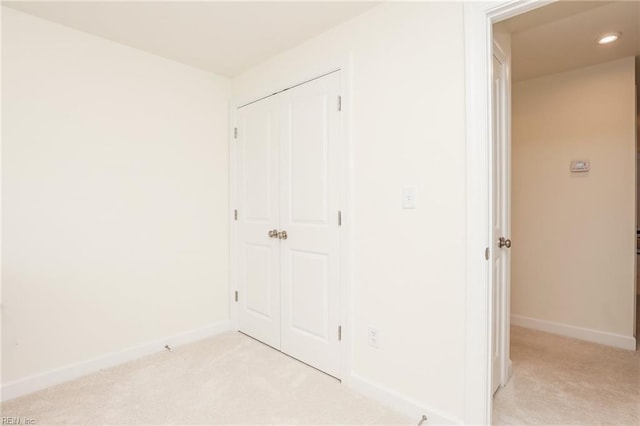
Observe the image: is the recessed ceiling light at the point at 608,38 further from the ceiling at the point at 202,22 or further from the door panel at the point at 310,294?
the door panel at the point at 310,294

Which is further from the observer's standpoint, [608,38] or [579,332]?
[579,332]

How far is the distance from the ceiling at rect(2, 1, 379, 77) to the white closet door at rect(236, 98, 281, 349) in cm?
50

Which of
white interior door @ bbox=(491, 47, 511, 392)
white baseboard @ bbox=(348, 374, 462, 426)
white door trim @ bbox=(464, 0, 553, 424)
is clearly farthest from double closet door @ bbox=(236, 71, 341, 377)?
white interior door @ bbox=(491, 47, 511, 392)

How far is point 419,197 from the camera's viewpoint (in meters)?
1.80

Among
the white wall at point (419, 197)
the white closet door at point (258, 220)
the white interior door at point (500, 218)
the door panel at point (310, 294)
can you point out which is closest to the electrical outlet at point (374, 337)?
the white wall at point (419, 197)

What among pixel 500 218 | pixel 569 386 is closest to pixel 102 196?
pixel 500 218

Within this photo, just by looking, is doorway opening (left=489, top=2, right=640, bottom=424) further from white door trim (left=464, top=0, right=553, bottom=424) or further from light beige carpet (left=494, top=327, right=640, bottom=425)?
white door trim (left=464, top=0, right=553, bottom=424)

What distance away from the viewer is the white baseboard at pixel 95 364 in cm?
200

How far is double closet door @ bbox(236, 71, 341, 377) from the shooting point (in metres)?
2.23

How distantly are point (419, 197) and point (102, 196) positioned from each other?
219 cm

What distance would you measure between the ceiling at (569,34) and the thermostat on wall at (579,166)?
2.73 feet

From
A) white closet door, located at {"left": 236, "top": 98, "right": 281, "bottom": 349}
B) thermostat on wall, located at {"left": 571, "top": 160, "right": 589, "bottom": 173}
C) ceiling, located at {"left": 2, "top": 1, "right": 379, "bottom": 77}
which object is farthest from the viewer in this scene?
thermostat on wall, located at {"left": 571, "top": 160, "right": 589, "bottom": 173}

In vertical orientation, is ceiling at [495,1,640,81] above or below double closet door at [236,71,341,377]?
above

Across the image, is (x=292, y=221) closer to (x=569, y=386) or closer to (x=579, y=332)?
(x=569, y=386)
